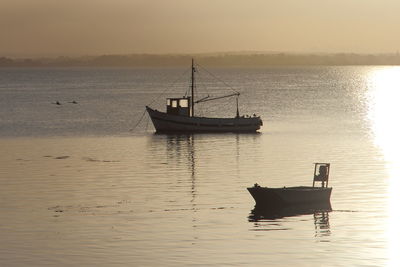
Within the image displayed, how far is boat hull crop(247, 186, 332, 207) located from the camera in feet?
222

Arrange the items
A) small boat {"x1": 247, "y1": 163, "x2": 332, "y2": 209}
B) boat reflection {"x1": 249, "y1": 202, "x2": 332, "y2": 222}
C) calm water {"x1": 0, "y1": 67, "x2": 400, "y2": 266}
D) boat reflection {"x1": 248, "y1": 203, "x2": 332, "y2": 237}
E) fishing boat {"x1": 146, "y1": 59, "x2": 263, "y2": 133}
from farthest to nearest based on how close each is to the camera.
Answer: fishing boat {"x1": 146, "y1": 59, "x2": 263, "y2": 133}, small boat {"x1": 247, "y1": 163, "x2": 332, "y2": 209}, boat reflection {"x1": 249, "y1": 202, "x2": 332, "y2": 222}, boat reflection {"x1": 248, "y1": 203, "x2": 332, "y2": 237}, calm water {"x1": 0, "y1": 67, "x2": 400, "y2": 266}

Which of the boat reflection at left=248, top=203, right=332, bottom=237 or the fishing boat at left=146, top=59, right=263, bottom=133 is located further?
the fishing boat at left=146, top=59, right=263, bottom=133

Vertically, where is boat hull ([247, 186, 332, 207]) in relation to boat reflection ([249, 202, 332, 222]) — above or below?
above

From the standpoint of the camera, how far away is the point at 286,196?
6812 cm

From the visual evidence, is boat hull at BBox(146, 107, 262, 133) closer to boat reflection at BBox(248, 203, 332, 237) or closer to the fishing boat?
the fishing boat

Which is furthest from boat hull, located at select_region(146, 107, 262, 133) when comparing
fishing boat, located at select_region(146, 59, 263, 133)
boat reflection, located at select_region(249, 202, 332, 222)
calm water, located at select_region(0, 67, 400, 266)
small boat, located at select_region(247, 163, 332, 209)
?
boat reflection, located at select_region(249, 202, 332, 222)

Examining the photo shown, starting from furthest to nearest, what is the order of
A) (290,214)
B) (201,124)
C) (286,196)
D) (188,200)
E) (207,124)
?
(201,124), (207,124), (188,200), (286,196), (290,214)

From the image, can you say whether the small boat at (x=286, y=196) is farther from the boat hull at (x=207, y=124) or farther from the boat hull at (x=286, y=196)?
the boat hull at (x=207, y=124)

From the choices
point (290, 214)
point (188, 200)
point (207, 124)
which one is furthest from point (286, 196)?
point (207, 124)

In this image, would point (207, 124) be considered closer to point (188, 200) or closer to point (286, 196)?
point (188, 200)

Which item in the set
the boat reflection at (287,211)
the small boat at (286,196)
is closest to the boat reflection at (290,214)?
the boat reflection at (287,211)

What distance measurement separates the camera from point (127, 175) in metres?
87.6

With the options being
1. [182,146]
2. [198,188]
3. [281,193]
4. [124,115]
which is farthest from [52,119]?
[281,193]

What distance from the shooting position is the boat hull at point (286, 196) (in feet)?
222
